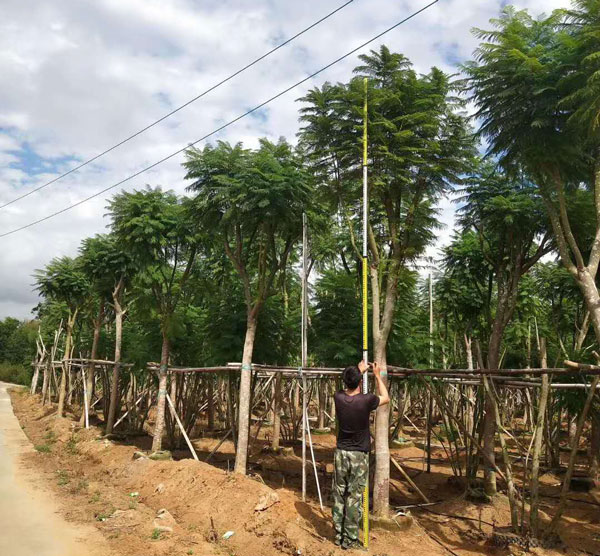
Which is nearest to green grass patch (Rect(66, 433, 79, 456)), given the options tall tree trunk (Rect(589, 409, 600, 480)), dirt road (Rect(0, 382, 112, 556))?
dirt road (Rect(0, 382, 112, 556))

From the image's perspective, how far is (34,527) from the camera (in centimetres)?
727

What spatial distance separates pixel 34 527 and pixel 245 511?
3.13 m

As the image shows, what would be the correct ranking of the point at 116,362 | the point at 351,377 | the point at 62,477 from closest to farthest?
the point at 351,377
the point at 62,477
the point at 116,362

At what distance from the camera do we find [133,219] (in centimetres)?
1196

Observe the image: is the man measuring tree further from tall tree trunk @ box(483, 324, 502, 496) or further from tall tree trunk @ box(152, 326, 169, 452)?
tall tree trunk @ box(152, 326, 169, 452)

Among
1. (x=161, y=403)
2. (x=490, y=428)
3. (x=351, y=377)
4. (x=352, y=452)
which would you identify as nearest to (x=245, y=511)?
(x=352, y=452)

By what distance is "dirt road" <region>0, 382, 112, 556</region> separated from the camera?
20.8 feet

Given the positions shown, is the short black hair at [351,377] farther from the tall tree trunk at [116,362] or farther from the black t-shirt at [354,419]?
the tall tree trunk at [116,362]

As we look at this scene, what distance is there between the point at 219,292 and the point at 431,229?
6.61 metres

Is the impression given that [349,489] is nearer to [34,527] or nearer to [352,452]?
[352,452]

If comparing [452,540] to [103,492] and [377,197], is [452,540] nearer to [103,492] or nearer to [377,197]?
[377,197]

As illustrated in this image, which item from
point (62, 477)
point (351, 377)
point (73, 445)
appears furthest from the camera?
point (73, 445)

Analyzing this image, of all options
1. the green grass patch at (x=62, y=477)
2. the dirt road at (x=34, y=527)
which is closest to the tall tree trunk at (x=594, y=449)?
the dirt road at (x=34, y=527)

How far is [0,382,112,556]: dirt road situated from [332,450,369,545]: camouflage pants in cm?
302
